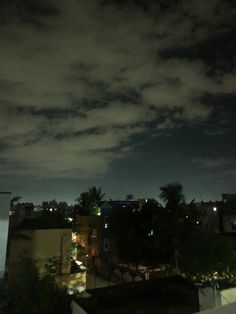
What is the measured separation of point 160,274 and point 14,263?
41.3ft

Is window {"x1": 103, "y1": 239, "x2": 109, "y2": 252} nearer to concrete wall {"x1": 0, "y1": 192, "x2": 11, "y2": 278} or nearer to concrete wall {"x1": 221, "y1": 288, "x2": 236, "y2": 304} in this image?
concrete wall {"x1": 221, "y1": 288, "x2": 236, "y2": 304}

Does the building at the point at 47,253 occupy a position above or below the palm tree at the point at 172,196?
below

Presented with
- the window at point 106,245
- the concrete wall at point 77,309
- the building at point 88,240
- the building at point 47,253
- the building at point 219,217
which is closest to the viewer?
the concrete wall at point 77,309

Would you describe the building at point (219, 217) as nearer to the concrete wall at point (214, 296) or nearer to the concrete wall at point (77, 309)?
the concrete wall at point (214, 296)

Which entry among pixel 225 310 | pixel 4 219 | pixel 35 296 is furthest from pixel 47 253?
pixel 225 310

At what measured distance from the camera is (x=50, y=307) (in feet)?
40.7

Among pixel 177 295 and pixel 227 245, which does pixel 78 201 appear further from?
pixel 177 295

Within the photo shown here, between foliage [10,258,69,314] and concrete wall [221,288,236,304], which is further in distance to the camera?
foliage [10,258,69,314]

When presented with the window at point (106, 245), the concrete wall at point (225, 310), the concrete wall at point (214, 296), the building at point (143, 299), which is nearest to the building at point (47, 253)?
the building at point (143, 299)

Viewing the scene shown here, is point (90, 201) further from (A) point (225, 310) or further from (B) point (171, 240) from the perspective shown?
(A) point (225, 310)

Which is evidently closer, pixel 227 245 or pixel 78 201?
pixel 227 245

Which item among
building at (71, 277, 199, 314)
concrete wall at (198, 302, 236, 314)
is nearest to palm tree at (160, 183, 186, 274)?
building at (71, 277, 199, 314)

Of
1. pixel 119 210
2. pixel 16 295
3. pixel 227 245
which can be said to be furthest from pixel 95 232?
pixel 16 295

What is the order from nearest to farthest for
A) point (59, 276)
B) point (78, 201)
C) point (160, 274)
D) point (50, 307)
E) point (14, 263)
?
point (50, 307) < point (14, 263) < point (59, 276) < point (160, 274) < point (78, 201)
